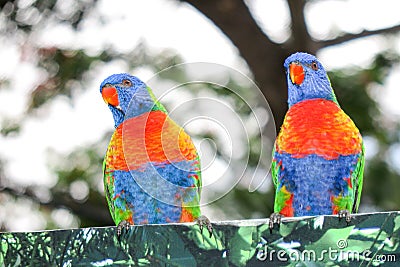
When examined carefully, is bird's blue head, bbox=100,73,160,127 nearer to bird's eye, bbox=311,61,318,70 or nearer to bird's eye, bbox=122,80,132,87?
bird's eye, bbox=122,80,132,87

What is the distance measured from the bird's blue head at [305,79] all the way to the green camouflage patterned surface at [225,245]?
0.51 meters

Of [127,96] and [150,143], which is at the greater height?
[127,96]

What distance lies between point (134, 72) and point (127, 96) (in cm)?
268

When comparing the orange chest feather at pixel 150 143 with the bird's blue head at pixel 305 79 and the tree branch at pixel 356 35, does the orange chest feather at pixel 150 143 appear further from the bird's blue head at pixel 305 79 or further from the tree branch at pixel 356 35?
the tree branch at pixel 356 35

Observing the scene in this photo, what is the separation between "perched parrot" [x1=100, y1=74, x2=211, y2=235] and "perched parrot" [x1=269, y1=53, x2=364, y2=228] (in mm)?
287

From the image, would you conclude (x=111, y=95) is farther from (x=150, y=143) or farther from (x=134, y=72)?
(x=134, y=72)

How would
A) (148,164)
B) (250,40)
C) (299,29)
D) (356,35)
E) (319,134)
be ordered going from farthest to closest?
(250,40)
(299,29)
(356,35)
(148,164)
(319,134)

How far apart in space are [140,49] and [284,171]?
10.5ft

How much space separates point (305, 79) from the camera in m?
1.93

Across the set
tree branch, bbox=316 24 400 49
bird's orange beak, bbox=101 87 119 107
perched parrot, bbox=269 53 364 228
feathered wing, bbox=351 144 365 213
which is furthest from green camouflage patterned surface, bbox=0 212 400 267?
tree branch, bbox=316 24 400 49

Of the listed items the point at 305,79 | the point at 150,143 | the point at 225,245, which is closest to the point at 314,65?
the point at 305,79

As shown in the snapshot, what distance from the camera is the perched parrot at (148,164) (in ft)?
6.51

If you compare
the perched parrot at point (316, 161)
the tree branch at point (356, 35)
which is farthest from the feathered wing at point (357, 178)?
the tree branch at point (356, 35)

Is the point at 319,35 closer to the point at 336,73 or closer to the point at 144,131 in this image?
the point at 336,73
